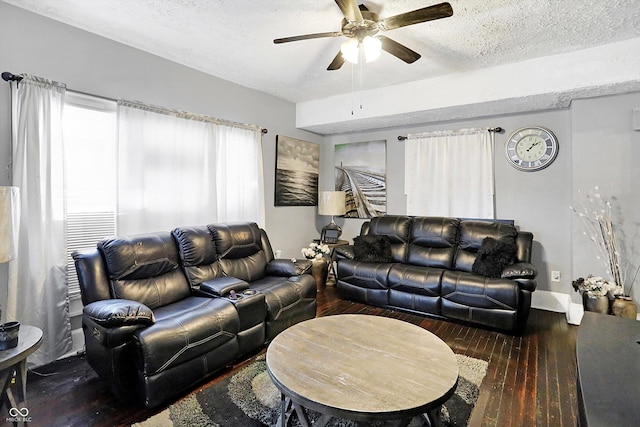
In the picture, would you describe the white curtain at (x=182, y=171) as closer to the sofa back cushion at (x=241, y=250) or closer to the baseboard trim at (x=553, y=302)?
the sofa back cushion at (x=241, y=250)

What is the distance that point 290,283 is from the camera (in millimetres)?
3129

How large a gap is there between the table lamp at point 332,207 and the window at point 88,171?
2.71 m

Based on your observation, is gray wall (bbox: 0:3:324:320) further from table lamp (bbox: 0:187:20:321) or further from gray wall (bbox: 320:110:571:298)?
gray wall (bbox: 320:110:571:298)

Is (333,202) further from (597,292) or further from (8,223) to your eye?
(8,223)

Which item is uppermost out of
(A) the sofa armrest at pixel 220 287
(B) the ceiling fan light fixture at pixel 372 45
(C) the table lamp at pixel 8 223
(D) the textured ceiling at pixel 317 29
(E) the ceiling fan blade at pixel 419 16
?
(D) the textured ceiling at pixel 317 29

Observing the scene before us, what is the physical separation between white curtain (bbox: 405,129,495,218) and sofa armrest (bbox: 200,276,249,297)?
285cm

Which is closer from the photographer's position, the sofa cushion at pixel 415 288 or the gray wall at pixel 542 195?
the sofa cushion at pixel 415 288

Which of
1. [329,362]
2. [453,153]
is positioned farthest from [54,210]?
[453,153]

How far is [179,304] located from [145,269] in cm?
39

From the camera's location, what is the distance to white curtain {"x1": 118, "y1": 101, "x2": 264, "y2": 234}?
3.03 metres

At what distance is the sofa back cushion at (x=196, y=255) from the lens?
9.52ft

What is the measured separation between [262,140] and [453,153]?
2.57 meters

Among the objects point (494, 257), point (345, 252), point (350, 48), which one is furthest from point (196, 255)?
point (494, 257)

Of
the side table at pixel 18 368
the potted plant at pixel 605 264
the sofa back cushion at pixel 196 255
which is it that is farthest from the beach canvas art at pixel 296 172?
the potted plant at pixel 605 264
